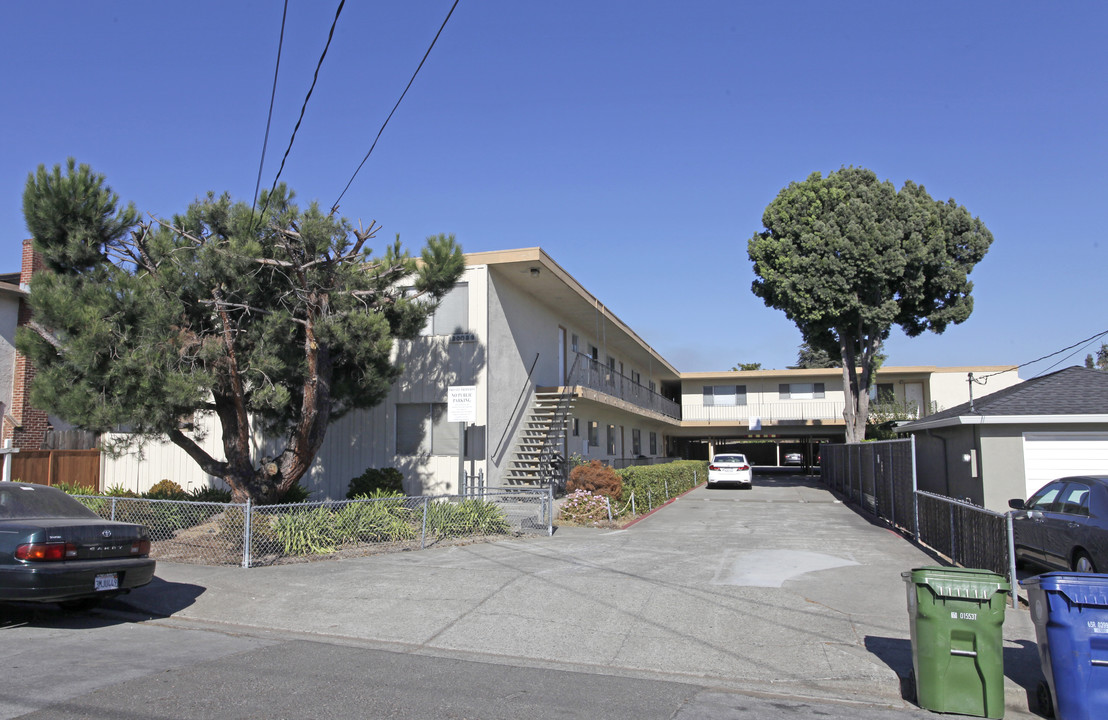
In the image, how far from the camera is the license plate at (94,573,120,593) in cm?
750

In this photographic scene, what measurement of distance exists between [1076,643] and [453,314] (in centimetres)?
1461

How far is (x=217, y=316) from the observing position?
1246 cm

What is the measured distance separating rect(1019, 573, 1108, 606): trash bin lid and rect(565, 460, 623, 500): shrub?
11.4m

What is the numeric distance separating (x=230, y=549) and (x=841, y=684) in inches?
332

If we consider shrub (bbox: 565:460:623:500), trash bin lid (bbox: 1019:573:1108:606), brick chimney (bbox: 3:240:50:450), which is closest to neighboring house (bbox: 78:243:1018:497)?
shrub (bbox: 565:460:623:500)

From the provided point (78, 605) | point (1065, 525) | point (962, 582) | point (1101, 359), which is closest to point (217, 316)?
point (78, 605)

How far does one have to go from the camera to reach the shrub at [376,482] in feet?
54.6

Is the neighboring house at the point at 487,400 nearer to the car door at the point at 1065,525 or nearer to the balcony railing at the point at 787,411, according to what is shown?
the car door at the point at 1065,525

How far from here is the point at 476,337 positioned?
17.8 metres

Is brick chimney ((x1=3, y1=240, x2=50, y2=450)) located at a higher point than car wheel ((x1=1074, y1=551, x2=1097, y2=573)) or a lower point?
higher

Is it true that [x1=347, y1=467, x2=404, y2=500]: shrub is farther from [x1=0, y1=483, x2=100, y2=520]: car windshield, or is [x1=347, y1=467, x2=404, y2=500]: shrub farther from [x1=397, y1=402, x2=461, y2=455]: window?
[x1=0, y1=483, x2=100, y2=520]: car windshield

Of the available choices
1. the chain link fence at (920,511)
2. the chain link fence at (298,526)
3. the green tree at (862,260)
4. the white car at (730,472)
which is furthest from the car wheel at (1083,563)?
the white car at (730,472)

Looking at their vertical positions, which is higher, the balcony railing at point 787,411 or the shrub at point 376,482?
the balcony railing at point 787,411

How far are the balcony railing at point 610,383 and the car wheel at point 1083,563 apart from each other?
526 inches
